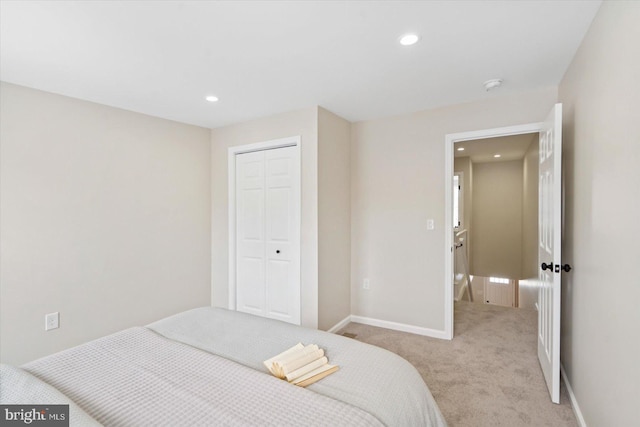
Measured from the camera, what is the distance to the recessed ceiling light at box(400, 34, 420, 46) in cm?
185

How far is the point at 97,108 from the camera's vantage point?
9.55ft

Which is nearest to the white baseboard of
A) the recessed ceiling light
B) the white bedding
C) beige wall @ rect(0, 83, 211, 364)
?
the white bedding

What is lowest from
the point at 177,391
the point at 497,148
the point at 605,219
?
the point at 177,391

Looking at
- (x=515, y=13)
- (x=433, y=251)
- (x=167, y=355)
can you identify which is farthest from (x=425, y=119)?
(x=167, y=355)

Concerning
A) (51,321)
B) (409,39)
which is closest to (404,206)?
(409,39)

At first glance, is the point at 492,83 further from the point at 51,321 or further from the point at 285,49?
the point at 51,321

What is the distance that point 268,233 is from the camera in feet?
11.5

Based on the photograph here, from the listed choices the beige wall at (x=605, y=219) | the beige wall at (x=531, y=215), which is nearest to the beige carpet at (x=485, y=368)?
the beige wall at (x=605, y=219)

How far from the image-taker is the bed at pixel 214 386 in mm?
1055

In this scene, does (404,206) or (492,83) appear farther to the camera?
(404,206)

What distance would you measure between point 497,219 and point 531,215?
1390 mm

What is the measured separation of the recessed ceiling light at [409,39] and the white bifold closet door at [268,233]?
61.9 inches

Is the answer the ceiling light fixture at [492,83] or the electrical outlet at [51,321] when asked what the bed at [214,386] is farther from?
the ceiling light fixture at [492,83]

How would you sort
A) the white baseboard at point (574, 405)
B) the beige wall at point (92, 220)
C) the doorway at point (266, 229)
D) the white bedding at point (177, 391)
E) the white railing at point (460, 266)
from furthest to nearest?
1. the white railing at point (460, 266)
2. the doorway at point (266, 229)
3. the beige wall at point (92, 220)
4. the white baseboard at point (574, 405)
5. the white bedding at point (177, 391)
